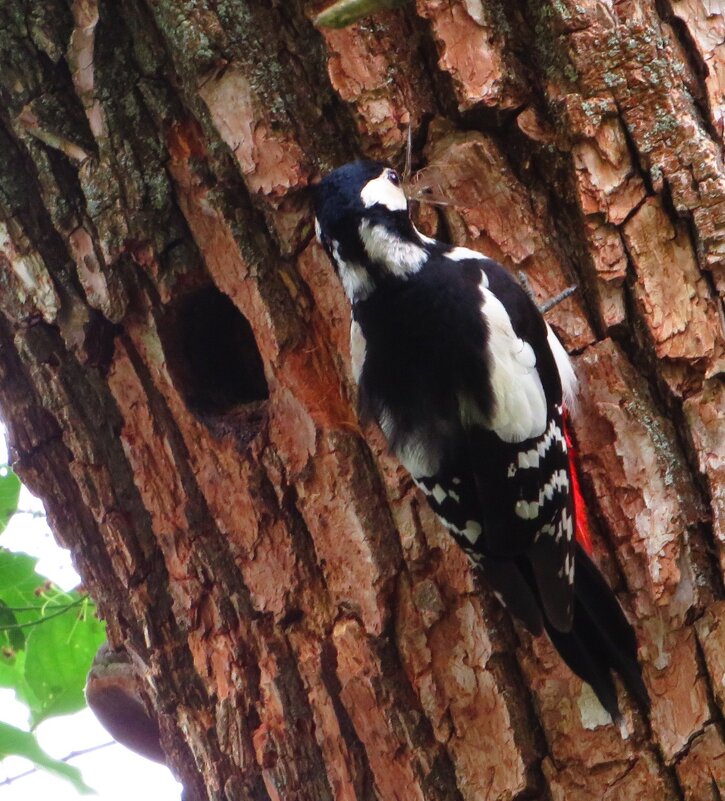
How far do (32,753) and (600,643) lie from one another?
1.08 m

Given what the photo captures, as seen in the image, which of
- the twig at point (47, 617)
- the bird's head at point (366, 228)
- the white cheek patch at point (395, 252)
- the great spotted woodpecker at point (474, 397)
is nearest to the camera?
the great spotted woodpecker at point (474, 397)

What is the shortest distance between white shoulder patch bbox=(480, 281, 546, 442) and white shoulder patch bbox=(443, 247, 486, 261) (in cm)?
7

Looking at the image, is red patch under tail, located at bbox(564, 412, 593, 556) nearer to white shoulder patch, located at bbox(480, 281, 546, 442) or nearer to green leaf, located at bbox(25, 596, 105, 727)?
white shoulder patch, located at bbox(480, 281, 546, 442)

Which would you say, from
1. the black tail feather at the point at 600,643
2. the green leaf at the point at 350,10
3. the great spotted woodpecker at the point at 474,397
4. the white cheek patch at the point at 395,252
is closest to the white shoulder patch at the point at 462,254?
the great spotted woodpecker at the point at 474,397

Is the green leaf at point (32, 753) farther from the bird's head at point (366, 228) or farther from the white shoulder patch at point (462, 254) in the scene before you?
the white shoulder patch at point (462, 254)

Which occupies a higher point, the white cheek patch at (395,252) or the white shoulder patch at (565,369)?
the white cheek patch at (395,252)

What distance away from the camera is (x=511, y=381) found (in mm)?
2234

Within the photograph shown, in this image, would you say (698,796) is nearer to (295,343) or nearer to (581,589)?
(581,589)

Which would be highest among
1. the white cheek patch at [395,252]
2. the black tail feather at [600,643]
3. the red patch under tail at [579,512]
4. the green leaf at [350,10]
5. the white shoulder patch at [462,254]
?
the white cheek patch at [395,252]

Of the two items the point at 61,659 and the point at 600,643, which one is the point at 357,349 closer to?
the point at 600,643

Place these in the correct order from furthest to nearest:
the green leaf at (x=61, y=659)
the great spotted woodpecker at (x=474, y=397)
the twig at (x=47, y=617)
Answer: the twig at (x=47, y=617), the green leaf at (x=61, y=659), the great spotted woodpecker at (x=474, y=397)

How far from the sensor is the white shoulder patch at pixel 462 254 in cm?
218

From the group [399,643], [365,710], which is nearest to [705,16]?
[399,643]

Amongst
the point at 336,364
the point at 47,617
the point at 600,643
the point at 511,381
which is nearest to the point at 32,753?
the point at 47,617
